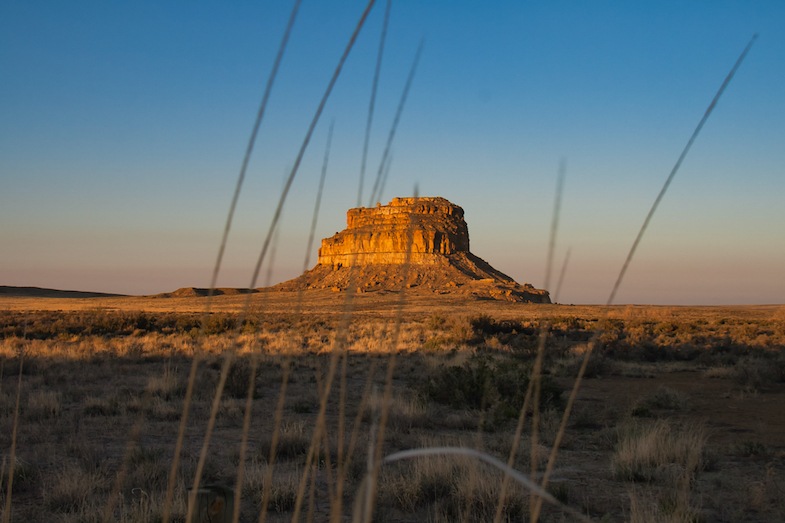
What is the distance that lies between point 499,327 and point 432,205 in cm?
8842

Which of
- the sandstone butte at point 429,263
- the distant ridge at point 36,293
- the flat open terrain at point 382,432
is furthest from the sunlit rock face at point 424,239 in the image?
the flat open terrain at point 382,432

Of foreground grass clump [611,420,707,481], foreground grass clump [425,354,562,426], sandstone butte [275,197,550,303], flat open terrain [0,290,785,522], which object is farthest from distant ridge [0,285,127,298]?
foreground grass clump [611,420,707,481]

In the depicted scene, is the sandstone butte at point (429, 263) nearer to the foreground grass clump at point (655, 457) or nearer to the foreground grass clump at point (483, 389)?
the foreground grass clump at point (483, 389)

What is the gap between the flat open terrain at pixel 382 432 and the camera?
4609 mm

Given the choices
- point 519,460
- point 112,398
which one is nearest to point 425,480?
point 519,460

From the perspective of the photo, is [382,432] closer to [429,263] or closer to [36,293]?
[429,263]

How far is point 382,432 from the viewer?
1.12 meters

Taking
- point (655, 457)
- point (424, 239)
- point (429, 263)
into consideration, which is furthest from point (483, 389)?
point (424, 239)

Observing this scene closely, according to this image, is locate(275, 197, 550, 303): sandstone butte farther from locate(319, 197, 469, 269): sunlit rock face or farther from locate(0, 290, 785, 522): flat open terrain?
locate(0, 290, 785, 522): flat open terrain

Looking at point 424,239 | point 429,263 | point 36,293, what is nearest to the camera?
point 429,263

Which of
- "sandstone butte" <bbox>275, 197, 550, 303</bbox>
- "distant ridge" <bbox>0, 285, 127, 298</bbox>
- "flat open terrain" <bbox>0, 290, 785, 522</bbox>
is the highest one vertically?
"sandstone butte" <bbox>275, 197, 550, 303</bbox>

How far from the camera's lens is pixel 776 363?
15.6 m

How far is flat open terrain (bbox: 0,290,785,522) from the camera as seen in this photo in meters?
4.61

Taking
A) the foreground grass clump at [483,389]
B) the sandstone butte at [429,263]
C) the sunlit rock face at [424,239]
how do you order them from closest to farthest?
the foreground grass clump at [483,389] → the sandstone butte at [429,263] → the sunlit rock face at [424,239]
